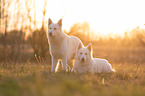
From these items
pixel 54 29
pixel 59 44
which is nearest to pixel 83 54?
pixel 59 44

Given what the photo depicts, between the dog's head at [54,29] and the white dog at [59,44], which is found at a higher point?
the dog's head at [54,29]

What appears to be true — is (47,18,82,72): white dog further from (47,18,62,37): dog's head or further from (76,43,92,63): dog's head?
(76,43,92,63): dog's head

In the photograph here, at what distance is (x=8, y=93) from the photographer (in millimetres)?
2494

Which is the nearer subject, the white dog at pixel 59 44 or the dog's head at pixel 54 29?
the dog's head at pixel 54 29

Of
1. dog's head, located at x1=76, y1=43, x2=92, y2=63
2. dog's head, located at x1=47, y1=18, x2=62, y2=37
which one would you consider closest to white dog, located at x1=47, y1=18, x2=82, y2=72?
dog's head, located at x1=47, y1=18, x2=62, y2=37

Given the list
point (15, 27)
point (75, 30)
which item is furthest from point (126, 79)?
point (15, 27)

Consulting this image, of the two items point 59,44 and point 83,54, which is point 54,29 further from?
point 83,54

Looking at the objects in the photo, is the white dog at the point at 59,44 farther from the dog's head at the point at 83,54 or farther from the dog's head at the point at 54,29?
the dog's head at the point at 83,54

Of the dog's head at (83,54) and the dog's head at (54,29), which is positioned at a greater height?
the dog's head at (54,29)

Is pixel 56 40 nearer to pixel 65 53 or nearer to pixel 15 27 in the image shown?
pixel 65 53

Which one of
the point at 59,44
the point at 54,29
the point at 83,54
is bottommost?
the point at 83,54

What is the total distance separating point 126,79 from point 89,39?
303 inches

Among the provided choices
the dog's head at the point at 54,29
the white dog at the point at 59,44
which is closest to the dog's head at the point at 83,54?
the white dog at the point at 59,44

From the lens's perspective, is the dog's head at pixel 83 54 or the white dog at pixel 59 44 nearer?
the dog's head at pixel 83 54
